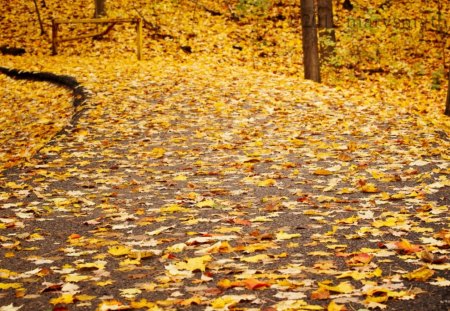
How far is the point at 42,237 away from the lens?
4641 millimetres

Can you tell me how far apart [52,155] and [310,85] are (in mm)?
6704

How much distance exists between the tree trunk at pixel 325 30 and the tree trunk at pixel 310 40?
5.55 feet

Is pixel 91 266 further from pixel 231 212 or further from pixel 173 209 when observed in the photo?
pixel 231 212

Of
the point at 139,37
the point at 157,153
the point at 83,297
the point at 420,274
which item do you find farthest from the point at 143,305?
the point at 139,37

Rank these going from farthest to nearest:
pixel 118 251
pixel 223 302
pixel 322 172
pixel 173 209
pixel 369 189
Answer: pixel 322 172 < pixel 369 189 < pixel 173 209 < pixel 118 251 < pixel 223 302

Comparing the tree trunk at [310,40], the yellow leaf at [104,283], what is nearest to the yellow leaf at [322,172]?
the yellow leaf at [104,283]

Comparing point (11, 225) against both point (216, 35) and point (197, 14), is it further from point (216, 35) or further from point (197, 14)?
point (197, 14)

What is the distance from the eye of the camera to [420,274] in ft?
11.3

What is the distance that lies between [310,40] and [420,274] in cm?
1014

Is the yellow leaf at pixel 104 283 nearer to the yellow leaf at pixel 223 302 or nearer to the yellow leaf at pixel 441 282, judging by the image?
the yellow leaf at pixel 223 302

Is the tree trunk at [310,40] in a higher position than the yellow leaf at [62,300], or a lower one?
higher

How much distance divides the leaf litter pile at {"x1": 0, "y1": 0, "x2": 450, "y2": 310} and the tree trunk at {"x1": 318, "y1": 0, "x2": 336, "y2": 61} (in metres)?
4.89

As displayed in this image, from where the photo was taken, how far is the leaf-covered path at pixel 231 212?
11.3 ft

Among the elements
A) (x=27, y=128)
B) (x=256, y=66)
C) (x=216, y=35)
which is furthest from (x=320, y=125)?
(x=216, y=35)
